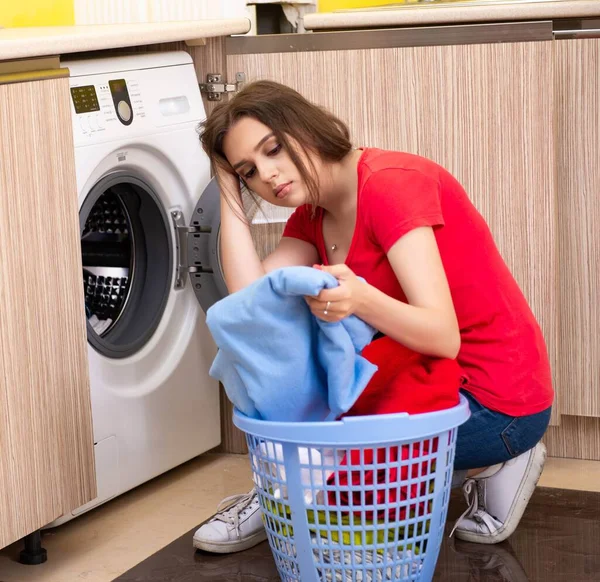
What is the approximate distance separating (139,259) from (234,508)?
21.8 inches

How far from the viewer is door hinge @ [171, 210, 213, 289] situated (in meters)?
1.95

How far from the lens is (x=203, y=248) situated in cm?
195

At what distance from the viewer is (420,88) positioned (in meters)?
1.92

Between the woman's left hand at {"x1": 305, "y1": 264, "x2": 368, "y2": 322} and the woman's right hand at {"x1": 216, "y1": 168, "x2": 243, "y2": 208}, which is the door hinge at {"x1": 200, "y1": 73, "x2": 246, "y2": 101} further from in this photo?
the woman's left hand at {"x1": 305, "y1": 264, "x2": 368, "y2": 322}

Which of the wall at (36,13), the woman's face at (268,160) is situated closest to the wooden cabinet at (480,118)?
the woman's face at (268,160)

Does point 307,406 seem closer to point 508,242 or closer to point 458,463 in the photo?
point 458,463

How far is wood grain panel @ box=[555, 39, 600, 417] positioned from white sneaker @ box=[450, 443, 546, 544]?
0.40m

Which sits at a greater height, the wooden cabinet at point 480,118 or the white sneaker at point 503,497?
the wooden cabinet at point 480,118

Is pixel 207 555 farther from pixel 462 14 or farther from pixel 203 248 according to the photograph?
pixel 462 14

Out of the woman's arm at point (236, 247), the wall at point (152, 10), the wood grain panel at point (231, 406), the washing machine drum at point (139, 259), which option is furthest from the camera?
the wall at point (152, 10)

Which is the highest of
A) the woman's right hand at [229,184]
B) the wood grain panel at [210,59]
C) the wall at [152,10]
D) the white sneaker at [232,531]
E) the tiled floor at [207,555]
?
the wall at [152,10]

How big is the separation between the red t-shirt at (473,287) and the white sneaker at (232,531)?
0.45 m

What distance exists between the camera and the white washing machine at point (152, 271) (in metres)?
1.81

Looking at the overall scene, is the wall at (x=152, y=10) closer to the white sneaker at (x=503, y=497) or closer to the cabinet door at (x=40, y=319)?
the cabinet door at (x=40, y=319)
